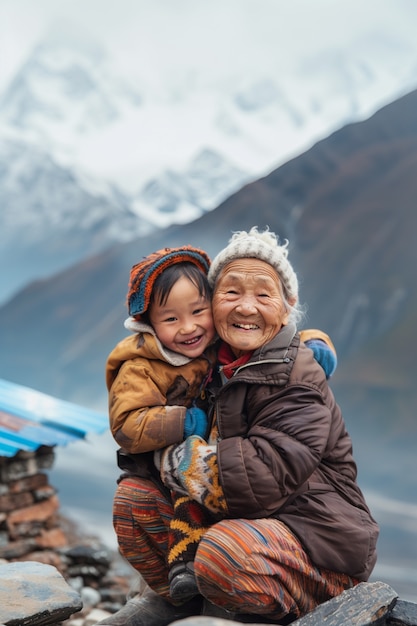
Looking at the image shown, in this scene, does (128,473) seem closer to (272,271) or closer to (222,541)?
Result: (222,541)

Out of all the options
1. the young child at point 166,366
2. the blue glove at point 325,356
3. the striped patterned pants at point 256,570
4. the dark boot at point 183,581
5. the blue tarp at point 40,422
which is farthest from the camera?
the blue tarp at point 40,422

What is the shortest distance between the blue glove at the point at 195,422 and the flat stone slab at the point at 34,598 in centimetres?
82

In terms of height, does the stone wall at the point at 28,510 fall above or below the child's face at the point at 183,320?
Answer: above

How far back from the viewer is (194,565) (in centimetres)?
210

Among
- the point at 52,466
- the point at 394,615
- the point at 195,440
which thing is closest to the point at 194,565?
the point at 195,440

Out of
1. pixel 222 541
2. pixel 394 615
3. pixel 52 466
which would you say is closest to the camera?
pixel 222 541

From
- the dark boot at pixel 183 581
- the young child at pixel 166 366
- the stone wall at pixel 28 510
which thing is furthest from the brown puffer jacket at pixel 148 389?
the stone wall at pixel 28 510

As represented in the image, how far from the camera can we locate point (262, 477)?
211cm

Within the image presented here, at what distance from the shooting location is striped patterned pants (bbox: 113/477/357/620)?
2055 millimetres

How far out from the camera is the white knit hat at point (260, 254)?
248 cm

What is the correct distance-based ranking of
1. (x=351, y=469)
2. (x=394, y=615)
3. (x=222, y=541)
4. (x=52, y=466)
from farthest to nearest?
(x=52, y=466), (x=351, y=469), (x=394, y=615), (x=222, y=541)

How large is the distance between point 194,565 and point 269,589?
0.24 meters

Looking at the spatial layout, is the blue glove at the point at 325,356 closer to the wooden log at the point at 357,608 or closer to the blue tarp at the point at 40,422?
the wooden log at the point at 357,608

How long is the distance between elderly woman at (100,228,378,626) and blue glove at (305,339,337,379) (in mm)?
171
